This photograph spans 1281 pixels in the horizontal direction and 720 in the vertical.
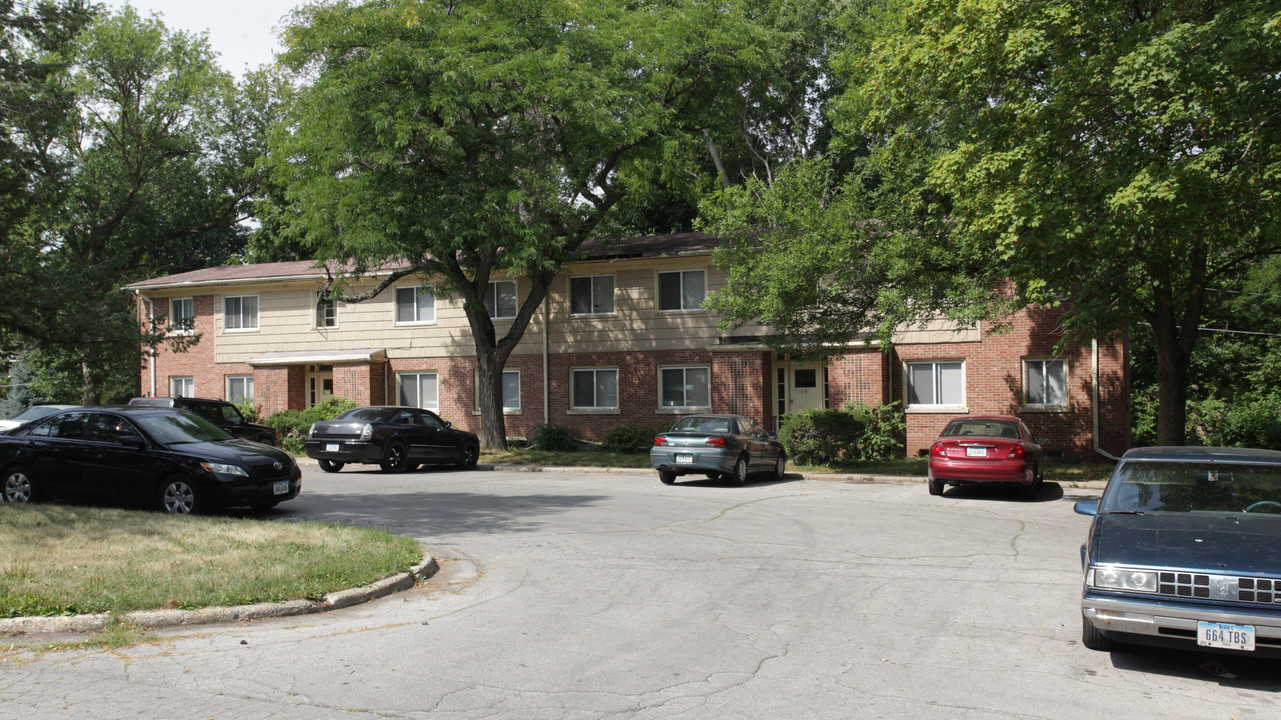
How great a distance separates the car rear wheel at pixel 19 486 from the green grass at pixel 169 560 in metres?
1.62

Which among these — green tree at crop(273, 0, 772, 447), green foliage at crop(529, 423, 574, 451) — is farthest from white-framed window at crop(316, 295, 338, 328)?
green foliage at crop(529, 423, 574, 451)

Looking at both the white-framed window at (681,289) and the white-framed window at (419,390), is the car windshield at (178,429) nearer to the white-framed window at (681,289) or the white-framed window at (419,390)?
the white-framed window at (681,289)

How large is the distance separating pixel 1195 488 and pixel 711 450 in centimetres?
1188

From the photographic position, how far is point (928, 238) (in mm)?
19016

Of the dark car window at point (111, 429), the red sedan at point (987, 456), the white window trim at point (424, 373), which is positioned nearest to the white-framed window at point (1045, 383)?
the red sedan at point (987, 456)

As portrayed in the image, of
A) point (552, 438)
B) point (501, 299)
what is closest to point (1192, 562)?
point (552, 438)

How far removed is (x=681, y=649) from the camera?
650 centimetres

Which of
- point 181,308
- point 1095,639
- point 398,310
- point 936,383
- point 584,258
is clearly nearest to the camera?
point 1095,639

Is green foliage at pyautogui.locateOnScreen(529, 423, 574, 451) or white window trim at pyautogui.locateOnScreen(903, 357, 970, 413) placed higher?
white window trim at pyautogui.locateOnScreen(903, 357, 970, 413)

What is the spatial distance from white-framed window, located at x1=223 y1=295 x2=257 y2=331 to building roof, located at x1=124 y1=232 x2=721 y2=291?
0.89 m

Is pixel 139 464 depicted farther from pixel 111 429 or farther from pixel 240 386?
pixel 240 386

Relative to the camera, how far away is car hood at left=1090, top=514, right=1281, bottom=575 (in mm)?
5840

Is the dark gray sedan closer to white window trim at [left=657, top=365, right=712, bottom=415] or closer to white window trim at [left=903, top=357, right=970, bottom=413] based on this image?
white window trim at [left=903, top=357, right=970, bottom=413]

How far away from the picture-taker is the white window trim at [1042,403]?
78.3ft
